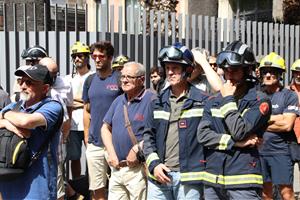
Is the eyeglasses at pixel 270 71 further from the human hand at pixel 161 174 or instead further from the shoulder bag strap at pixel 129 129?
the human hand at pixel 161 174

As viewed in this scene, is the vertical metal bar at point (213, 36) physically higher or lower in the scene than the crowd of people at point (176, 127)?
higher

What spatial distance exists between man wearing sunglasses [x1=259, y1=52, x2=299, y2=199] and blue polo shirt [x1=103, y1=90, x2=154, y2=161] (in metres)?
1.34

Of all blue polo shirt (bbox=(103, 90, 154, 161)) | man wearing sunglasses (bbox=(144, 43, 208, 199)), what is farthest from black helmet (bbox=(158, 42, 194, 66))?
blue polo shirt (bbox=(103, 90, 154, 161))

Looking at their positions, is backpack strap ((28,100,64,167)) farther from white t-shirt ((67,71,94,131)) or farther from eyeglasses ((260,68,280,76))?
white t-shirt ((67,71,94,131))

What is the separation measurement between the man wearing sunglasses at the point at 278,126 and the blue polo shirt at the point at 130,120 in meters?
1.34

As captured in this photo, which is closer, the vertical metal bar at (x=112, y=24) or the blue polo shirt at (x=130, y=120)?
the blue polo shirt at (x=130, y=120)

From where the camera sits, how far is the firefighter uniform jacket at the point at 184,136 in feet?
14.6

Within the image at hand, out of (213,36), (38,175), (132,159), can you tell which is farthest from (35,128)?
(213,36)

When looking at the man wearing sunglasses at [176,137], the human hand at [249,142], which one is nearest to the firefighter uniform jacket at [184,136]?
the man wearing sunglasses at [176,137]

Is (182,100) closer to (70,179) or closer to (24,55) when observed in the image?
(24,55)

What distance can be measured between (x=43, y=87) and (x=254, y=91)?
1.62 meters

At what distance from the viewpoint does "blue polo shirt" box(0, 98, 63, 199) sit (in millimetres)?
4094

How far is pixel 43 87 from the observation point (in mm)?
4246

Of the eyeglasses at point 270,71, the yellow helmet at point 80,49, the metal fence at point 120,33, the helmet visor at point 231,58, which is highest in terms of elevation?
the metal fence at point 120,33
